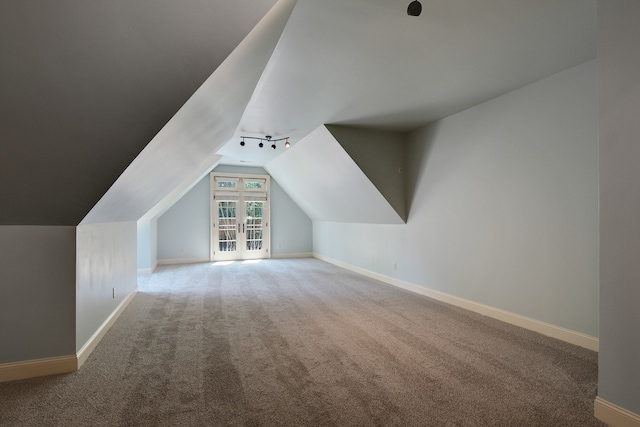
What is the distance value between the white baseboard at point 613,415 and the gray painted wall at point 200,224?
26.1ft

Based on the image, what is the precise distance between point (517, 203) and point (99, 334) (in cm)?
456

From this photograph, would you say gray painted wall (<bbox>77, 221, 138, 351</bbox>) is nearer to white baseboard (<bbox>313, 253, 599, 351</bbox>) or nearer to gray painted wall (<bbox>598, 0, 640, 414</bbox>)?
gray painted wall (<bbox>598, 0, 640, 414</bbox>)

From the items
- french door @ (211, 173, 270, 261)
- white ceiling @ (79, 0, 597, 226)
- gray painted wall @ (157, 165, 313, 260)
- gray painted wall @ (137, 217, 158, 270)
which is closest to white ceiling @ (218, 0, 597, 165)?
white ceiling @ (79, 0, 597, 226)

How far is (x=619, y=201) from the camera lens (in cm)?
176

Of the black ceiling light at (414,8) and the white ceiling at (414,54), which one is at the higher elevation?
the white ceiling at (414,54)

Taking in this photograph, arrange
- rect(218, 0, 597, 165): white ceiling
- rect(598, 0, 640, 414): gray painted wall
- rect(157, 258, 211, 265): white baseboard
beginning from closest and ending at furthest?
rect(598, 0, 640, 414): gray painted wall < rect(218, 0, 597, 165): white ceiling < rect(157, 258, 211, 265): white baseboard

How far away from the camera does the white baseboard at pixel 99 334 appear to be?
2671 millimetres

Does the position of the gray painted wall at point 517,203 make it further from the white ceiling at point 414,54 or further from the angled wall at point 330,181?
the angled wall at point 330,181

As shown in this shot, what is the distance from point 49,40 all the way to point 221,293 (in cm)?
415

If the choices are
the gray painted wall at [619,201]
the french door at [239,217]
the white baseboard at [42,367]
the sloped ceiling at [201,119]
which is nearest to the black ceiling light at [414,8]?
the sloped ceiling at [201,119]

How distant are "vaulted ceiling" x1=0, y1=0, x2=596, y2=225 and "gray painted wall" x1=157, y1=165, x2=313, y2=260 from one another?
196 inches

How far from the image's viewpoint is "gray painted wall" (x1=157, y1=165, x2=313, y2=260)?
825 centimetres

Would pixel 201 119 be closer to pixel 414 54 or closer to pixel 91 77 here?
pixel 91 77

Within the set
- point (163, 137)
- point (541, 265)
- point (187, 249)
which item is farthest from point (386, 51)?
point (187, 249)
